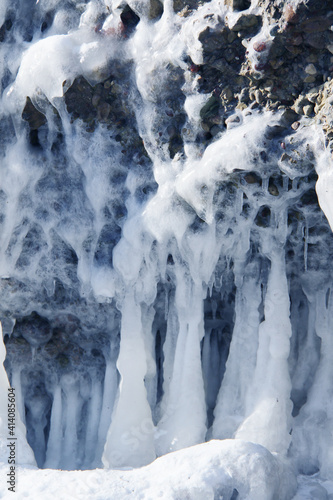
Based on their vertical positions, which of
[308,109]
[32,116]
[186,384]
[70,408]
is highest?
[32,116]

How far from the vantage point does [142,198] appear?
5.50 metres

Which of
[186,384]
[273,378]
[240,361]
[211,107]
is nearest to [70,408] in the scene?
[186,384]

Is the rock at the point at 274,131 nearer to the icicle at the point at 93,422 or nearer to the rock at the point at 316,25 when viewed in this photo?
the rock at the point at 316,25

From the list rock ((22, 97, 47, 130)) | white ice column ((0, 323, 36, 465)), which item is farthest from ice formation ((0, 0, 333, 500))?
white ice column ((0, 323, 36, 465))

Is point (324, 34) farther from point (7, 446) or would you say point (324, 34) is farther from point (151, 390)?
point (7, 446)

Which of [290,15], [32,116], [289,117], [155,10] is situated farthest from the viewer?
[32,116]

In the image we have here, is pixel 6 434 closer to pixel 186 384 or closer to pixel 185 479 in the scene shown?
pixel 186 384

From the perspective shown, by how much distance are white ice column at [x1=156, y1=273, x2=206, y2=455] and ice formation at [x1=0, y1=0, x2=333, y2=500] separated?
0.04 feet

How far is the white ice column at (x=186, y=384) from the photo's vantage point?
5637 mm

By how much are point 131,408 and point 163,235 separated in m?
1.58

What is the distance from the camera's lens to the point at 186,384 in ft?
18.7

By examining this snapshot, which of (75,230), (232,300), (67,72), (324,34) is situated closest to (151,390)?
(232,300)

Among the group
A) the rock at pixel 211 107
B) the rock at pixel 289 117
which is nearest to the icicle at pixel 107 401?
the rock at pixel 211 107

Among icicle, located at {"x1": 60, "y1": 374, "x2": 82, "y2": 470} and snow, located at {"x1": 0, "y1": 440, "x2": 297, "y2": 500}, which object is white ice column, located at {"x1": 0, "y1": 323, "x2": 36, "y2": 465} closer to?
snow, located at {"x1": 0, "y1": 440, "x2": 297, "y2": 500}
